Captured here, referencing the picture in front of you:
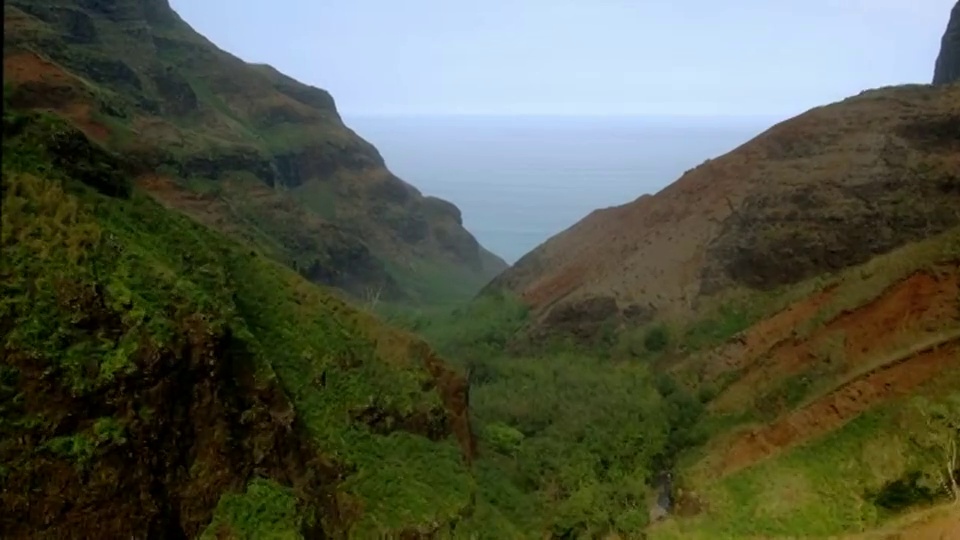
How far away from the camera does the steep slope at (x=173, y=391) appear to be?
43.0ft

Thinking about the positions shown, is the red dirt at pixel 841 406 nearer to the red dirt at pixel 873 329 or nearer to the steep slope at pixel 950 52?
the red dirt at pixel 873 329

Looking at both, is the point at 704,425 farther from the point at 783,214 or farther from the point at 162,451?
the point at 162,451

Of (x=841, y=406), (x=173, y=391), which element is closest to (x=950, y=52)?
(x=841, y=406)

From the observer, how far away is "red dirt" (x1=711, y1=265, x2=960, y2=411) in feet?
75.3

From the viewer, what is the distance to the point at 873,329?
2395cm

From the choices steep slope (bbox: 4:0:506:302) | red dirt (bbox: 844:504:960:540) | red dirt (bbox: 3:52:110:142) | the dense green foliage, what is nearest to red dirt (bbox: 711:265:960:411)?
the dense green foliage

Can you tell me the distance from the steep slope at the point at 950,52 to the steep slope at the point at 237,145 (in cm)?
3456

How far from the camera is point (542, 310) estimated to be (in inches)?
1578

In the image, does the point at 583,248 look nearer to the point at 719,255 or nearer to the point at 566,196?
the point at 719,255

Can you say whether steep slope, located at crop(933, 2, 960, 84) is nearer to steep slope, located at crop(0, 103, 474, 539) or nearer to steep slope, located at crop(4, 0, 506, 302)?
steep slope, located at crop(4, 0, 506, 302)

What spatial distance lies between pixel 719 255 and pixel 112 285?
26262 mm

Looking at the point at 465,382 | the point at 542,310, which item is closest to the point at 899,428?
the point at 465,382

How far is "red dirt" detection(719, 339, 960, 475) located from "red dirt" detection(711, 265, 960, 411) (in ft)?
3.70

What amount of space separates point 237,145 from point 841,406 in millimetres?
35634
